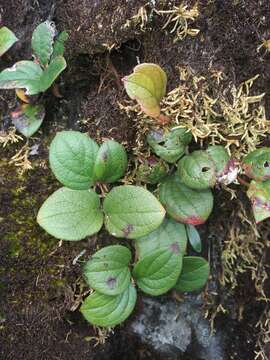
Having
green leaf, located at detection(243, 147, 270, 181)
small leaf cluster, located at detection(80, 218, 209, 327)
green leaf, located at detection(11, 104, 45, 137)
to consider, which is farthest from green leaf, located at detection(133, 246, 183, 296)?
green leaf, located at detection(11, 104, 45, 137)

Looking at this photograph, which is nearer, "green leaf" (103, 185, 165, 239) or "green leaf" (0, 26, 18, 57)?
"green leaf" (103, 185, 165, 239)

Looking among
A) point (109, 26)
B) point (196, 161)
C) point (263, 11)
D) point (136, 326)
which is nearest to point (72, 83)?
point (109, 26)

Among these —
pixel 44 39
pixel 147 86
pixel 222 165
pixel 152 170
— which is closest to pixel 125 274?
pixel 152 170

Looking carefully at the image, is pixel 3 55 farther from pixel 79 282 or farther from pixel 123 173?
pixel 79 282

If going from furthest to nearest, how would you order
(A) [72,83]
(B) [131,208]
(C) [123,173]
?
(A) [72,83] → (C) [123,173] → (B) [131,208]

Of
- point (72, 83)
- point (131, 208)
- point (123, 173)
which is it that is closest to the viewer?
point (131, 208)

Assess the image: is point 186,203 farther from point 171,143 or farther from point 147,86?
point 147,86

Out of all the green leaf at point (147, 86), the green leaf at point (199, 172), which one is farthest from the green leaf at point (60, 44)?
the green leaf at point (199, 172)

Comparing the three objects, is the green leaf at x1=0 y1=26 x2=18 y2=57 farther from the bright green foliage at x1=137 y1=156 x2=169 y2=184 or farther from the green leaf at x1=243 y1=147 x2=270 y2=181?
the green leaf at x1=243 y1=147 x2=270 y2=181
